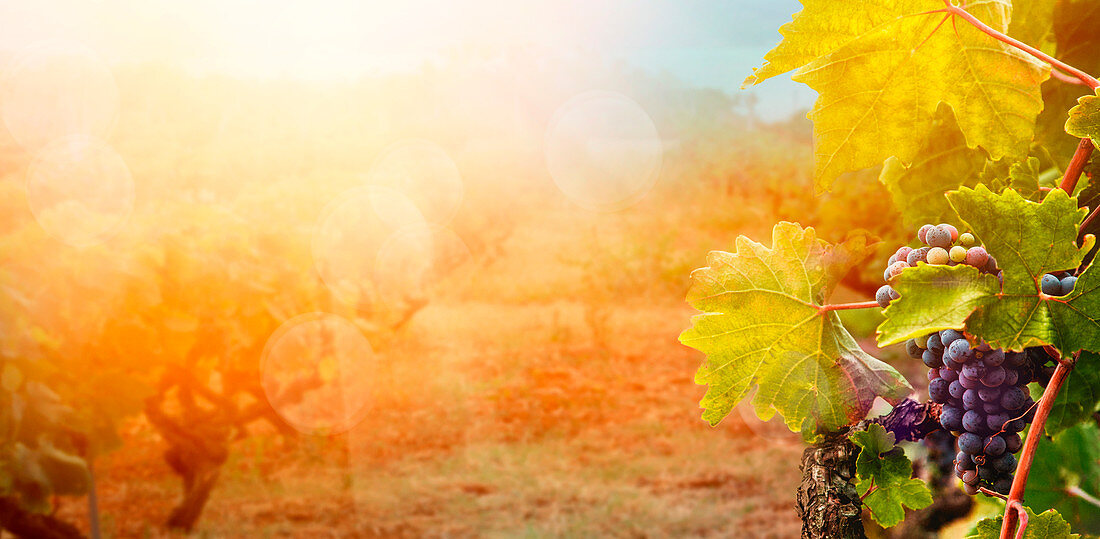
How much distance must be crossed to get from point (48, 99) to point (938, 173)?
4.99m

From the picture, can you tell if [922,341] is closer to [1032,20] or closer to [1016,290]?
[1016,290]

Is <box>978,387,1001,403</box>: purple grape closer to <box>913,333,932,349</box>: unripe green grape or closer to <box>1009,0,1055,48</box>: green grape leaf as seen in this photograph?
<box>913,333,932,349</box>: unripe green grape

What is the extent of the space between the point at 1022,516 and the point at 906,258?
88 mm

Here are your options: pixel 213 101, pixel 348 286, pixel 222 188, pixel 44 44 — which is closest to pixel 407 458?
pixel 348 286

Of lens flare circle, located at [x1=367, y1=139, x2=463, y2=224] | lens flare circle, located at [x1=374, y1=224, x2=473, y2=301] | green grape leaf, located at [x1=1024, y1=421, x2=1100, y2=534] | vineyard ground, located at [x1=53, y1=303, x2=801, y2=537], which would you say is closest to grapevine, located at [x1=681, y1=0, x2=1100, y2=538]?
green grape leaf, located at [x1=1024, y1=421, x2=1100, y2=534]

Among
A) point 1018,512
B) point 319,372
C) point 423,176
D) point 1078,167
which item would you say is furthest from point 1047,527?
point 423,176

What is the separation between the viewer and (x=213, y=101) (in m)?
4.82

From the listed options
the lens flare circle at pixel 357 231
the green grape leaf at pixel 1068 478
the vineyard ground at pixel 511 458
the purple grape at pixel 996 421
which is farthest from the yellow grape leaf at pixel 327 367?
the purple grape at pixel 996 421

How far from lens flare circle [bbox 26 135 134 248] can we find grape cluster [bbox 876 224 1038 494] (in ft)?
7.22

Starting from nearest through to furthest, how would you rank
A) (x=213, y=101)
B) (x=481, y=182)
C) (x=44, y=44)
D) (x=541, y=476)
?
1. (x=541, y=476)
2. (x=44, y=44)
3. (x=213, y=101)
4. (x=481, y=182)

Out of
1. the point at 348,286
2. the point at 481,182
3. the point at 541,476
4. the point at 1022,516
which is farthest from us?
the point at 481,182

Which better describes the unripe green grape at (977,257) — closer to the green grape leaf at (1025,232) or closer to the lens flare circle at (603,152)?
the green grape leaf at (1025,232)

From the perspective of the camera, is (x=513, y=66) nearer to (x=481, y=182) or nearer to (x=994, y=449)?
(x=481, y=182)

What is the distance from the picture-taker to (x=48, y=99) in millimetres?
4105
